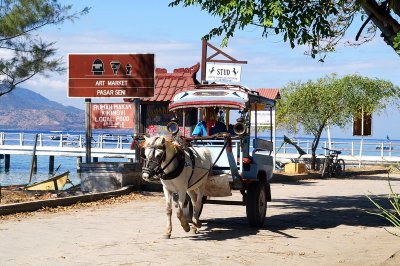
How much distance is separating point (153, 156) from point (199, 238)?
1.92 meters

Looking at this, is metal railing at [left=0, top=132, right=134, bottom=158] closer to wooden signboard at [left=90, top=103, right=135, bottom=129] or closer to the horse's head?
wooden signboard at [left=90, top=103, right=135, bottom=129]

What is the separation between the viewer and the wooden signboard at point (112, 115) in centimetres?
2308

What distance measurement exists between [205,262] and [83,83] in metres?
13.0

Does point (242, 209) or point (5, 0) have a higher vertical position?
point (5, 0)

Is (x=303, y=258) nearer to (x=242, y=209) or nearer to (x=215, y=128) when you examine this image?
(x=215, y=128)

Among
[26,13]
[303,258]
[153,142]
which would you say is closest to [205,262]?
[303,258]

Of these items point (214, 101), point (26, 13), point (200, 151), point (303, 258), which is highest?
point (26, 13)

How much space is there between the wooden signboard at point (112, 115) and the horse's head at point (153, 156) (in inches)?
418

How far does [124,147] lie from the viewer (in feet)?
204

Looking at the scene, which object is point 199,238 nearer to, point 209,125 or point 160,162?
point 160,162

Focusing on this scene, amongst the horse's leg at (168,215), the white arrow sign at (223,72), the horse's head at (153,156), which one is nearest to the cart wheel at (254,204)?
the horse's leg at (168,215)

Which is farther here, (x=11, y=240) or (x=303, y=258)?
(x=11, y=240)

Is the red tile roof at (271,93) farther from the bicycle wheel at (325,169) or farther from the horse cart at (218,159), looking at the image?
the horse cart at (218,159)

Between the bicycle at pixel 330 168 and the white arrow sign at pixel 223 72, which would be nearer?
the white arrow sign at pixel 223 72
